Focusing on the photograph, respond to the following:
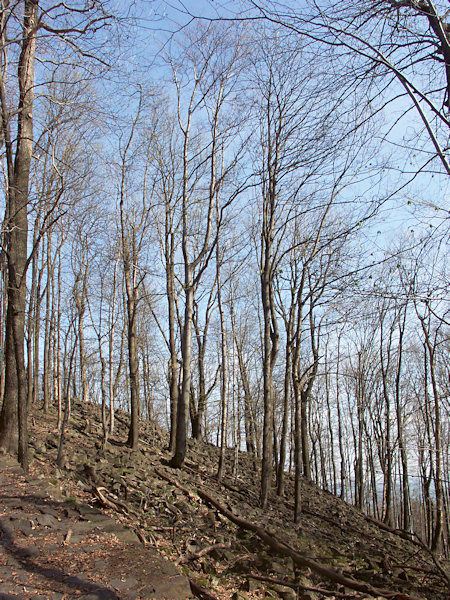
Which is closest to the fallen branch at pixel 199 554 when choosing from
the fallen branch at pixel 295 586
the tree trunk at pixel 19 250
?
the fallen branch at pixel 295 586

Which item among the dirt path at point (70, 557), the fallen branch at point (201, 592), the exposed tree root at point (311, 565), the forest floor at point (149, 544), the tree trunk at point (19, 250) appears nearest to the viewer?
Result: the dirt path at point (70, 557)

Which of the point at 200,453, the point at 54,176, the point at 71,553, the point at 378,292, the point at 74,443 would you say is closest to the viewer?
the point at 378,292

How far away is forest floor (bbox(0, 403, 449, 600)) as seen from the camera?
399 cm

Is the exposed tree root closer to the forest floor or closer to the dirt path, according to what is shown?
the forest floor

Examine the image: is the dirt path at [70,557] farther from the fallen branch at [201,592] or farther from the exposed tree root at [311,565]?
the exposed tree root at [311,565]

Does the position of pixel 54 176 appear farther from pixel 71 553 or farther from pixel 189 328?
pixel 71 553

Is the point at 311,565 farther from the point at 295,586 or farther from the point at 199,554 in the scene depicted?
the point at 199,554

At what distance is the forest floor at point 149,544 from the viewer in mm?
3990

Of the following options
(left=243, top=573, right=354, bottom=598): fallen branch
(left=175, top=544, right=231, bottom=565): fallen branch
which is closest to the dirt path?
(left=175, top=544, right=231, bottom=565): fallen branch

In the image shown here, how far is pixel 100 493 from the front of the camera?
252 inches

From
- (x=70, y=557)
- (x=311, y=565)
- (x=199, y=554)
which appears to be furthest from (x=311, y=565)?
(x=70, y=557)

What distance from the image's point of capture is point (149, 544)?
5.38 m

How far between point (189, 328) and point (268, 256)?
9.33ft

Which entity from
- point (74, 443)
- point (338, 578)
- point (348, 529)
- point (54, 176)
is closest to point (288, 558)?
point (338, 578)
